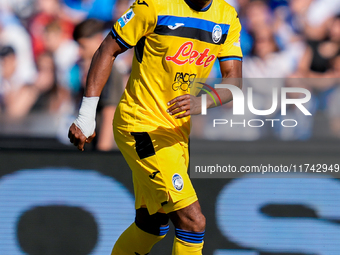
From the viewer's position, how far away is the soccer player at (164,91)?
233cm

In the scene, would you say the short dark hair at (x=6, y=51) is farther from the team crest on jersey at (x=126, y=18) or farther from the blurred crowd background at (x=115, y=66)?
the team crest on jersey at (x=126, y=18)

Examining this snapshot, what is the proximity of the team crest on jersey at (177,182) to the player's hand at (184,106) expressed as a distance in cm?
35

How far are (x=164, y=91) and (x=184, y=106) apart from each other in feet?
0.75

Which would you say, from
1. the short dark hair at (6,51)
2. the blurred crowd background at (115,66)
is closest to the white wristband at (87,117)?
the blurred crowd background at (115,66)

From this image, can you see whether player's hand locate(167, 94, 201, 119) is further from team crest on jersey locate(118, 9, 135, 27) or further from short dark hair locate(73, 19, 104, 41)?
short dark hair locate(73, 19, 104, 41)

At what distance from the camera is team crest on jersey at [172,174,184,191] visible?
7.75 ft

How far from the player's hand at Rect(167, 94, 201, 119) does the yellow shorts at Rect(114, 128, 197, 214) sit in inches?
8.6

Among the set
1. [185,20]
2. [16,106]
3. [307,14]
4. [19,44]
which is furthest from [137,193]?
[307,14]

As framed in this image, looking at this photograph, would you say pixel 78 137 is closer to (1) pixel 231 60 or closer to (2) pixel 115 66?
(1) pixel 231 60

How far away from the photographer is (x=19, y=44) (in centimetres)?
378

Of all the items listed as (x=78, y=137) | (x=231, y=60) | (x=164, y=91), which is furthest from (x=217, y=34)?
(x=78, y=137)

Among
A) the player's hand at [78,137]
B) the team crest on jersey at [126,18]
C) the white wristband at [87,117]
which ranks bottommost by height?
the player's hand at [78,137]

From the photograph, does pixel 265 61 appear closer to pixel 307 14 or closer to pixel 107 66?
pixel 307 14

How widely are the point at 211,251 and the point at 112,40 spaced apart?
2.09 meters
